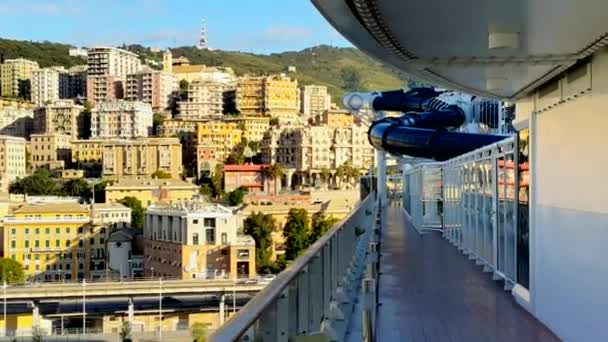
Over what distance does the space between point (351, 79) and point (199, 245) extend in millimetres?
67921

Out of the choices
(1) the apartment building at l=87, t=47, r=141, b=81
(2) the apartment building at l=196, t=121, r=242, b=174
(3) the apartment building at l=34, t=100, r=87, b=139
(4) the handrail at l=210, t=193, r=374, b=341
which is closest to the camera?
(4) the handrail at l=210, t=193, r=374, b=341

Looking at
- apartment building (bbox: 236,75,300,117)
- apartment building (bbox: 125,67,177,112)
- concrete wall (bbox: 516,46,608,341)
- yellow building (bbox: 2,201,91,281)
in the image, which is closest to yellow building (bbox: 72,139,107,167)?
apartment building (bbox: 125,67,177,112)

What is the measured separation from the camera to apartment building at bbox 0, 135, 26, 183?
7706 cm

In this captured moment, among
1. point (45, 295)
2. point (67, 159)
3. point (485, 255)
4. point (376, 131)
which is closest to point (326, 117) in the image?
point (67, 159)

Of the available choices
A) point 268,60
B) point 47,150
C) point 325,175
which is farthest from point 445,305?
point 268,60

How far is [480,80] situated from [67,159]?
87.1 metres

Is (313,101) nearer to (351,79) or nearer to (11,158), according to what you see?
(351,79)

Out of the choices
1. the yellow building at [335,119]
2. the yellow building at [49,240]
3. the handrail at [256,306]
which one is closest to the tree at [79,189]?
the yellow building at [49,240]

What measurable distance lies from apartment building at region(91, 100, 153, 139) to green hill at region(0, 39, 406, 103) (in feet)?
117

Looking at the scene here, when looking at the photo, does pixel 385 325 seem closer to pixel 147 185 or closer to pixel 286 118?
pixel 147 185

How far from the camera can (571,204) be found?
13.9 ft

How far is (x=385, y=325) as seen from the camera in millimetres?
4715

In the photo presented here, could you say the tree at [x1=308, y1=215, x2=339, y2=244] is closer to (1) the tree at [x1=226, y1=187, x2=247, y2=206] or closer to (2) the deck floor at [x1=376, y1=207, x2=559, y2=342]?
(1) the tree at [x1=226, y1=187, x2=247, y2=206]

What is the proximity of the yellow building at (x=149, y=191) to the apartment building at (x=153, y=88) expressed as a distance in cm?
4228
